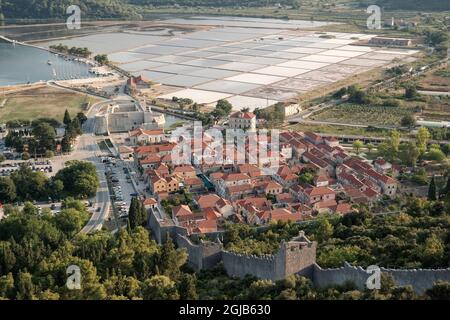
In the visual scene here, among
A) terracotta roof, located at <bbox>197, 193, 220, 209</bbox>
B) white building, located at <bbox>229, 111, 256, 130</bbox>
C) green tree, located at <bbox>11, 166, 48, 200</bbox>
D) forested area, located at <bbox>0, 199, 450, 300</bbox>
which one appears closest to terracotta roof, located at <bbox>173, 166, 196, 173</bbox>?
terracotta roof, located at <bbox>197, 193, 220, 209</bbox>

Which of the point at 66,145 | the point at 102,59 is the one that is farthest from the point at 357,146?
the point at 102,59

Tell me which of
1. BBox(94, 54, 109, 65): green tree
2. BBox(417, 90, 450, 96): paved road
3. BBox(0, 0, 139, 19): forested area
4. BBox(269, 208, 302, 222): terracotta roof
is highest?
BBox(0, 0, 139, 19): forested area

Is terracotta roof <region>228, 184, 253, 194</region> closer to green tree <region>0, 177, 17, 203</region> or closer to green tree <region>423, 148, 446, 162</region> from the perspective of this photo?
green tree <region>0, 177, 17, 203</region>

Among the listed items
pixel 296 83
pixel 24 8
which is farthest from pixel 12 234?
pixel 24 8

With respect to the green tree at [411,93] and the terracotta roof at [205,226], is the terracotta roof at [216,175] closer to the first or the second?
the terracotta roof at [205,226]

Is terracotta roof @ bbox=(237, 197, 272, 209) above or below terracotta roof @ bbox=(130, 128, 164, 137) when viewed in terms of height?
below
